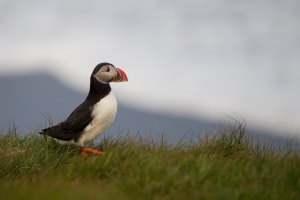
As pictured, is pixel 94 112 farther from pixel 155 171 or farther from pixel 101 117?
pixel 155 171

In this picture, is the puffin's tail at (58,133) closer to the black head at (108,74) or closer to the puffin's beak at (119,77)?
the black head at (108,74)

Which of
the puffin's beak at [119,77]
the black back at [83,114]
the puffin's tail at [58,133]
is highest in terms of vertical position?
the puffin's beak at [119,77]

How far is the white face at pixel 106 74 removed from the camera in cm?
716

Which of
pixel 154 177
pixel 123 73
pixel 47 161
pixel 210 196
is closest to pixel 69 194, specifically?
pixel 154 177

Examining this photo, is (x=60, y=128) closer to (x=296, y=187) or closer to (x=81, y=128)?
(x=81, y=128)

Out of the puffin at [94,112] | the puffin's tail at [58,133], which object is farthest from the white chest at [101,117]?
the puffin's tail at [58,133]

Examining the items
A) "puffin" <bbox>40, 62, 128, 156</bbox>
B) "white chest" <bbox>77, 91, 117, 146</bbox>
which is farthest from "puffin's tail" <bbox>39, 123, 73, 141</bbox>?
"white chest" <bbox>77, 91, 117, 146</bbox>

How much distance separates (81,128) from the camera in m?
7.16

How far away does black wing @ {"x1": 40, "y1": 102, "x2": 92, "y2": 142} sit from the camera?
708cm

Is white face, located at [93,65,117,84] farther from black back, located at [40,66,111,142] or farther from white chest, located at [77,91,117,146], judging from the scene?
white chest, located at [77,91,117,146]

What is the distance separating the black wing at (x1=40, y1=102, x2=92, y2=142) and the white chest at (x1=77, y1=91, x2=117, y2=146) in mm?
84

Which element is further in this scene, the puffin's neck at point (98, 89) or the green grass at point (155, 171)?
the puffin's neck at point (98, 89)

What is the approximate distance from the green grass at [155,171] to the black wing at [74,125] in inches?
10.9

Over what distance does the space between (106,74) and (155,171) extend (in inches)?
86.9
